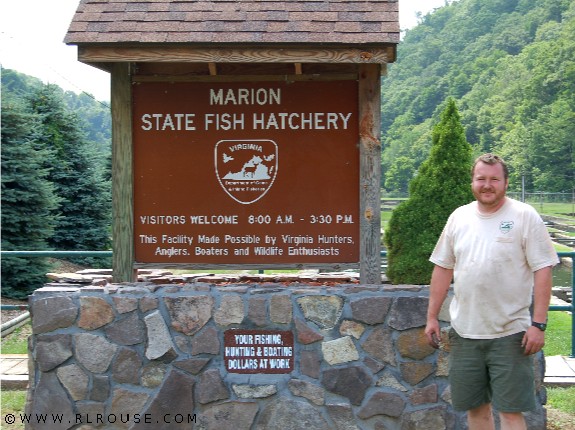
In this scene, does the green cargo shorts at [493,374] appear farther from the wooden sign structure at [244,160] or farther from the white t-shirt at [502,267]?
the wooden sign structure at [244,160]

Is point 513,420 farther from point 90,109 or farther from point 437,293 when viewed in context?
point 90,109

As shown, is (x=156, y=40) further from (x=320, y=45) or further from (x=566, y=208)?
(x=566, y=208)

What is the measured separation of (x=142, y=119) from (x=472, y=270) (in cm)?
250

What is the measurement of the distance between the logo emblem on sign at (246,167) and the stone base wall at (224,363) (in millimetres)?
707

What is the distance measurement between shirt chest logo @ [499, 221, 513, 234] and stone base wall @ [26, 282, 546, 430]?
3.19ft

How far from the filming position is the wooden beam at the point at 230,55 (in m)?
4.74

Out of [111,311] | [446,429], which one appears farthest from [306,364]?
[111,311]

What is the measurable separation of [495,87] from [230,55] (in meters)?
89.8

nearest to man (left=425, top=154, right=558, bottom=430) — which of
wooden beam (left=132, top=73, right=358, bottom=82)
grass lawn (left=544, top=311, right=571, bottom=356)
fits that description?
wooden beam (left=132, top=73, right=358, bottom=82)

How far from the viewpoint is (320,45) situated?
15.5 ft

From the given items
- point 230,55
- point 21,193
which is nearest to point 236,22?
point 230,55

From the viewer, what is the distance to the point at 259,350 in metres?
4.72

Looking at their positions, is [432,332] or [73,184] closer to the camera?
[432,332]

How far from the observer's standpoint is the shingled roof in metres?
4.73
